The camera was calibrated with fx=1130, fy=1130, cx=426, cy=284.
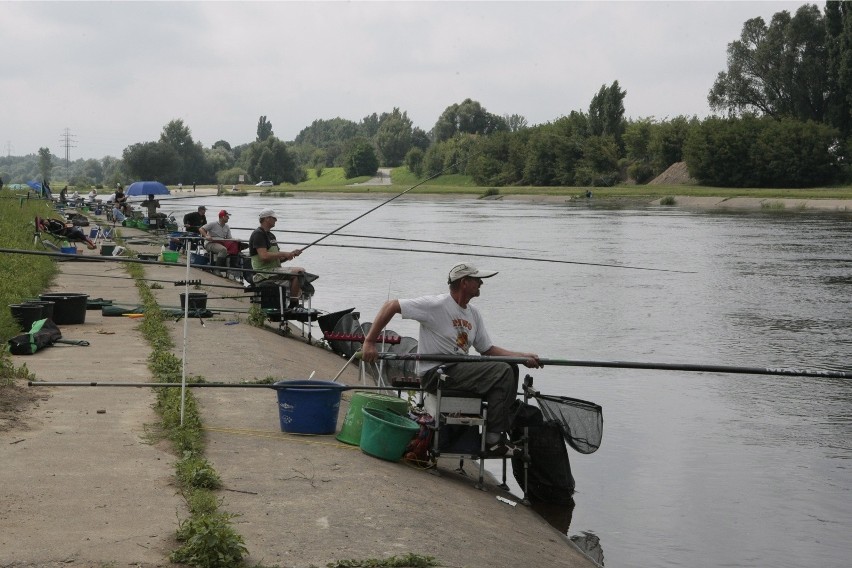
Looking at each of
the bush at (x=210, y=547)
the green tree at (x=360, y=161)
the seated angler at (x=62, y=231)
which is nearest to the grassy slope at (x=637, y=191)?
the green tree at (x=360, y=161)

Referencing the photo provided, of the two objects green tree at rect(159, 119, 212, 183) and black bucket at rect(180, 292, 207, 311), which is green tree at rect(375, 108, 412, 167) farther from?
black bucket at rect(180, 292, 207, 311)

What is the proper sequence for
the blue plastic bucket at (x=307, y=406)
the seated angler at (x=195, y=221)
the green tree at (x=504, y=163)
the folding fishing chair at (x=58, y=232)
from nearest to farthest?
1. the blue plastic bucket at (x=307, y=406)
2. the seated angler at (x=195, y=221)
3. the folding fishing chair at (x=58, y=232)
4. the green tree at (x=504, y=163)

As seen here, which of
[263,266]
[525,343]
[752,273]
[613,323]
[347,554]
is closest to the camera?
[347,554]

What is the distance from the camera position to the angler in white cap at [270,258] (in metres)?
13.8

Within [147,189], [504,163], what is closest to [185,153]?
[504,163]

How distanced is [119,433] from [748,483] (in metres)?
4.96

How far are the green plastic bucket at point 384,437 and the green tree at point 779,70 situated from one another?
275 feet

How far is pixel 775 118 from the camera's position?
89.6 m

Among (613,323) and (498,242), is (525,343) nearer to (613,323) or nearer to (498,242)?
(613,323)

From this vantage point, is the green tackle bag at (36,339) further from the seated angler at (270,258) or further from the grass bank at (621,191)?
the grass bank at (621,191)

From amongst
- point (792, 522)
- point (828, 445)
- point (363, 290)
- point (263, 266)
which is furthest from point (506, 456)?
point (363, 290)

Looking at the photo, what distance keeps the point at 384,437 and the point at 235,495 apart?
4.90ft

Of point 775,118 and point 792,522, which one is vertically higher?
point 775,118

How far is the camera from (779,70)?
289 ft
